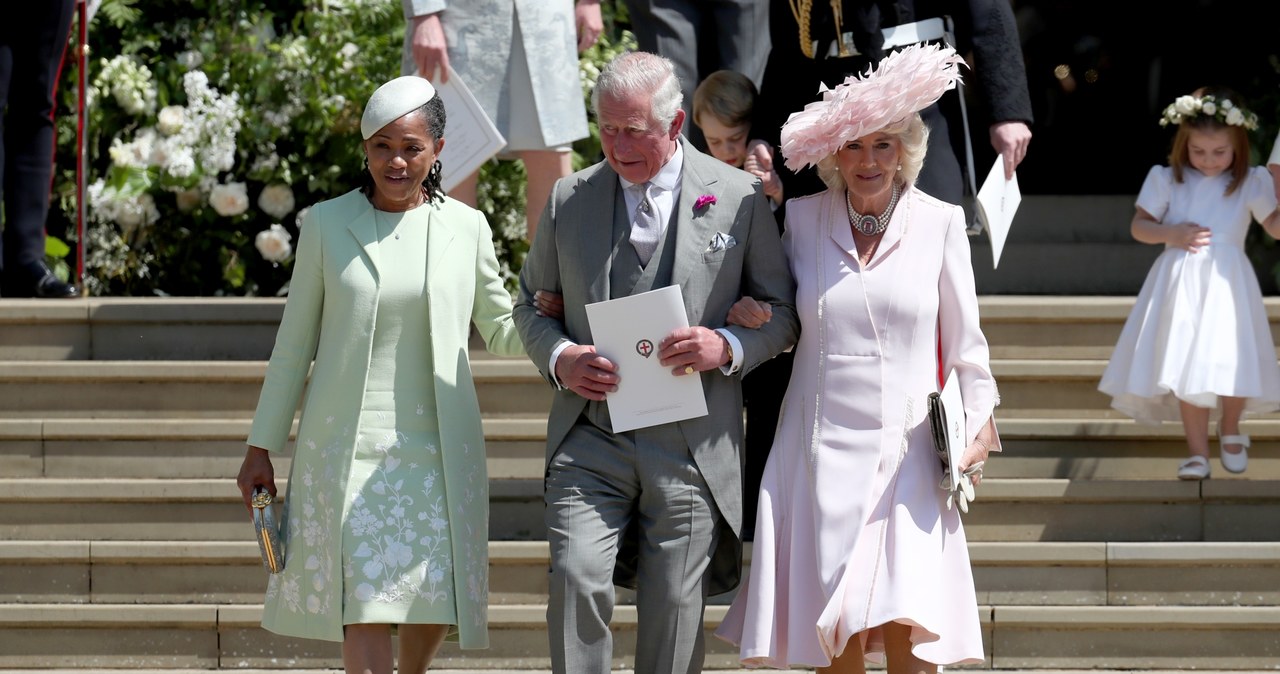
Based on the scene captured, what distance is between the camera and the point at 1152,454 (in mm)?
6113

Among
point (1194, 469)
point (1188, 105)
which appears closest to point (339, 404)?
point (1194, 469)

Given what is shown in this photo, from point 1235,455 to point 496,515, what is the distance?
2.51 m

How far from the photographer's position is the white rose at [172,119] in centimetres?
801

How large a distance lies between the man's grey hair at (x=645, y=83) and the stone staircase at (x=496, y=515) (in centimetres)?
190

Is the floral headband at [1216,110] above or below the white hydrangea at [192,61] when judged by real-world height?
below

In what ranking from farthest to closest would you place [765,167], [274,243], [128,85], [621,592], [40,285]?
[128,85], [274,243], [40,285], [621,592], [765,167]

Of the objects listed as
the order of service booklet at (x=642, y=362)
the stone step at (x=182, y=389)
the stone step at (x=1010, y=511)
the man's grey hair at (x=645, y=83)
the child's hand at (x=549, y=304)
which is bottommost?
the stone step at (x=1010, y=511)

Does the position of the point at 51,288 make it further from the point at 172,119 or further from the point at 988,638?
the point at 988,638

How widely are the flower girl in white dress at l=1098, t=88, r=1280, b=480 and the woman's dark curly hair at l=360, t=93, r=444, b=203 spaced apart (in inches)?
110

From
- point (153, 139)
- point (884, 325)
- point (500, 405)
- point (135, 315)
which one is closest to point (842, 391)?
point (884, 325)

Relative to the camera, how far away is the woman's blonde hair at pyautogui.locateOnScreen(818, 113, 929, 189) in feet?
13.3

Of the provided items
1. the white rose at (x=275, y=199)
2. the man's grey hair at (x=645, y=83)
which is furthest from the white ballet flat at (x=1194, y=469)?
the white rose at (x=275, y=199)

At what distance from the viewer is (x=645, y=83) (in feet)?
13.1

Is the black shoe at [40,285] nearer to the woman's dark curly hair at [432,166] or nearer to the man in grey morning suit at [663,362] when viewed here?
the woman's dark curly hair at [432,166]
